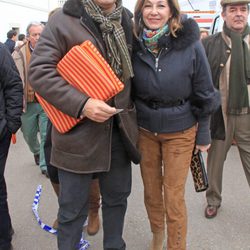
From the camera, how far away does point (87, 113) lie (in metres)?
1.82

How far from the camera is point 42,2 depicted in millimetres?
23500

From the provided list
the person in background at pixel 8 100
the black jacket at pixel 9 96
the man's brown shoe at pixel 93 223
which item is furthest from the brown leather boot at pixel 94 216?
the black jacket at pixel 9 96

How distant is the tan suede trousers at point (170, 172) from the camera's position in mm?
2320

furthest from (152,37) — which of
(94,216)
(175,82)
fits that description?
(94,216)

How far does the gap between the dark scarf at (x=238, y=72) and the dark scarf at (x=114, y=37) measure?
125cm

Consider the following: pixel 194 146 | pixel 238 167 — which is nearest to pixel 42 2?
pixel 238 167

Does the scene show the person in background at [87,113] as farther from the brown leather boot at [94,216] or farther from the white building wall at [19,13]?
the white building wall at [19,13]

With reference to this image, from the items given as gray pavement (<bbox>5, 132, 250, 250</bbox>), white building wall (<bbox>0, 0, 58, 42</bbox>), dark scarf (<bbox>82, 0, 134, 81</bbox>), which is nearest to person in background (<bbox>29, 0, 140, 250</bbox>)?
dark scarf (<bbox>82, 0, 134, 81</bbox>)

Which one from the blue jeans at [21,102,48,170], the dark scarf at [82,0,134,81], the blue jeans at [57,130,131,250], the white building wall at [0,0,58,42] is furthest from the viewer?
the white building wall at [0,0,58,42]

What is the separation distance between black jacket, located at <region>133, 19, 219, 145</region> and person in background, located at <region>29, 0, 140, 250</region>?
0.12m

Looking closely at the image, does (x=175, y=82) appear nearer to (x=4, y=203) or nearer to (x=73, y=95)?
(x=73, y=95)

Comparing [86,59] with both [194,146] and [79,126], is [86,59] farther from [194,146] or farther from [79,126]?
[194,146]

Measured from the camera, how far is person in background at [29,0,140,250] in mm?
1822

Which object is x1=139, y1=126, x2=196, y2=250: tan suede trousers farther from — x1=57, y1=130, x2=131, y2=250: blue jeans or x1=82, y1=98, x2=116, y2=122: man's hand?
x1=82, y1=98, x2=116, y2=122: man's hand
